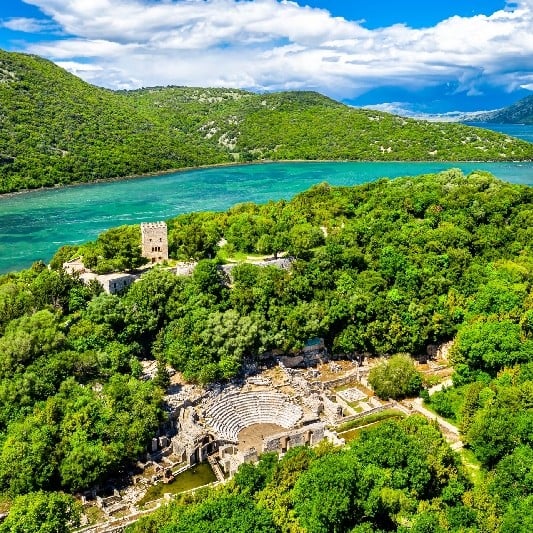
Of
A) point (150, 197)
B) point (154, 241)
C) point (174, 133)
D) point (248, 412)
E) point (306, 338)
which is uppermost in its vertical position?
point (174, 133)

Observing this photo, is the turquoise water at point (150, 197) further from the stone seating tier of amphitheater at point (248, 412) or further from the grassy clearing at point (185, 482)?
the grassy clearing at point (185, 482)

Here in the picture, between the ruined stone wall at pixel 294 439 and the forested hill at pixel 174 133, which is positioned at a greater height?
the forested hill at pixel 174 133

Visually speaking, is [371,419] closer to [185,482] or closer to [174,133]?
[185,482]

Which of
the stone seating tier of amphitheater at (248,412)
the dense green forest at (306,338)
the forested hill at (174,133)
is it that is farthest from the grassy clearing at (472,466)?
the forested hill at (174,133)

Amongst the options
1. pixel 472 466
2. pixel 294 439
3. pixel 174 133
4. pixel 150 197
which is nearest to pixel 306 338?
pixel 294 439

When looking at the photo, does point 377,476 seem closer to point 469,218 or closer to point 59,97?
point 469,218
